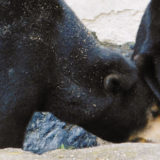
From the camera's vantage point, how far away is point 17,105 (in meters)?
3.29

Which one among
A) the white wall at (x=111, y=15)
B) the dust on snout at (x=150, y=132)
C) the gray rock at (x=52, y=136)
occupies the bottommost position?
the gray rock at (x=52, y=136)

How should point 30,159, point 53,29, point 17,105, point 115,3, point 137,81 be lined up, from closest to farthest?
1. point 30,159
2. point 17,105
3. point 53,29
4. point 137,81
5. point 115,3

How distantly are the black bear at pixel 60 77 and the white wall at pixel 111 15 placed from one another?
269 inches

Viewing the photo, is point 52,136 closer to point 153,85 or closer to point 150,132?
point 150,132

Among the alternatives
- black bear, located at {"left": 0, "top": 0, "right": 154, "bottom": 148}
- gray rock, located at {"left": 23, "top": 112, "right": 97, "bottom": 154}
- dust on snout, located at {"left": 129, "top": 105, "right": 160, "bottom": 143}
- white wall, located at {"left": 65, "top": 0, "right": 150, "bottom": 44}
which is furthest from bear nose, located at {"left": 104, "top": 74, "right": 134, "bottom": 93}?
white wall, located at {"left": 65, "top": 0, "right": 150, "bottom": 44}

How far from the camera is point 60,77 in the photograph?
3561 mm

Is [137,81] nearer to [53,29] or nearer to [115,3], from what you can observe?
[53,29]

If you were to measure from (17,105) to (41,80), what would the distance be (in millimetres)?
283

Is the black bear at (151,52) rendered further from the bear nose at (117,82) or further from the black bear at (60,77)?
the bear nose at (117,82)

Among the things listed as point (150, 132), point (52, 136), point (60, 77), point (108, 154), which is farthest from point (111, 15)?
point (108, 154)

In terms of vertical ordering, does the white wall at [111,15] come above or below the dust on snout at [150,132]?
above

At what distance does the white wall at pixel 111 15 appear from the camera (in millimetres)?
10842

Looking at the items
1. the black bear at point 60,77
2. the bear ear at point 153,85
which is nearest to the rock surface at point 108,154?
the black bear at point 60,77

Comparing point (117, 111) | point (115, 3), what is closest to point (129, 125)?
point (117, 111)
